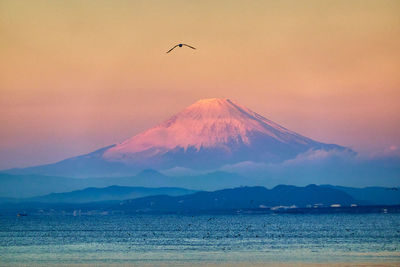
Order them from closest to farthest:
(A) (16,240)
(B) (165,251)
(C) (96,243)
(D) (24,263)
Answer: (D) (24,263) < (B) (165,251) < (C) (96,243) < (A) (16,240)

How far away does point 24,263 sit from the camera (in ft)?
224

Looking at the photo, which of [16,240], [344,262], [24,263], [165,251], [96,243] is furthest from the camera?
[16,240]

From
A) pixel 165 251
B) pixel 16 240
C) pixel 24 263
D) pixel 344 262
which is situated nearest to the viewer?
pixel 344 262

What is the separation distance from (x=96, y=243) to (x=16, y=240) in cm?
1576

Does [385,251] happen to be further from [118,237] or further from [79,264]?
[118,237]

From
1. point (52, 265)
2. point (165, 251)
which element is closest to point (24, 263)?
point (52, 265)

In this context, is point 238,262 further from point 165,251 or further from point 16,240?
point 16,240

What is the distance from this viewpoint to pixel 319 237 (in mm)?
95562

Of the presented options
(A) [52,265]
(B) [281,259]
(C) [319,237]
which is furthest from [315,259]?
(C) [319,237]

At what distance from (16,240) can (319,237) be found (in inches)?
1522

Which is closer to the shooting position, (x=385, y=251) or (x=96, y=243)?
(x=385, y=251)

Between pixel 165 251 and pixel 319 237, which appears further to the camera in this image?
pixel 319 237

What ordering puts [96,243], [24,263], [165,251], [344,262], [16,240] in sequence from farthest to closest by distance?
[16,240]
[96,243]
[165,251]
[24,263]
[344,262]

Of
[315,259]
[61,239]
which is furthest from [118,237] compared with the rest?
[315,259]
